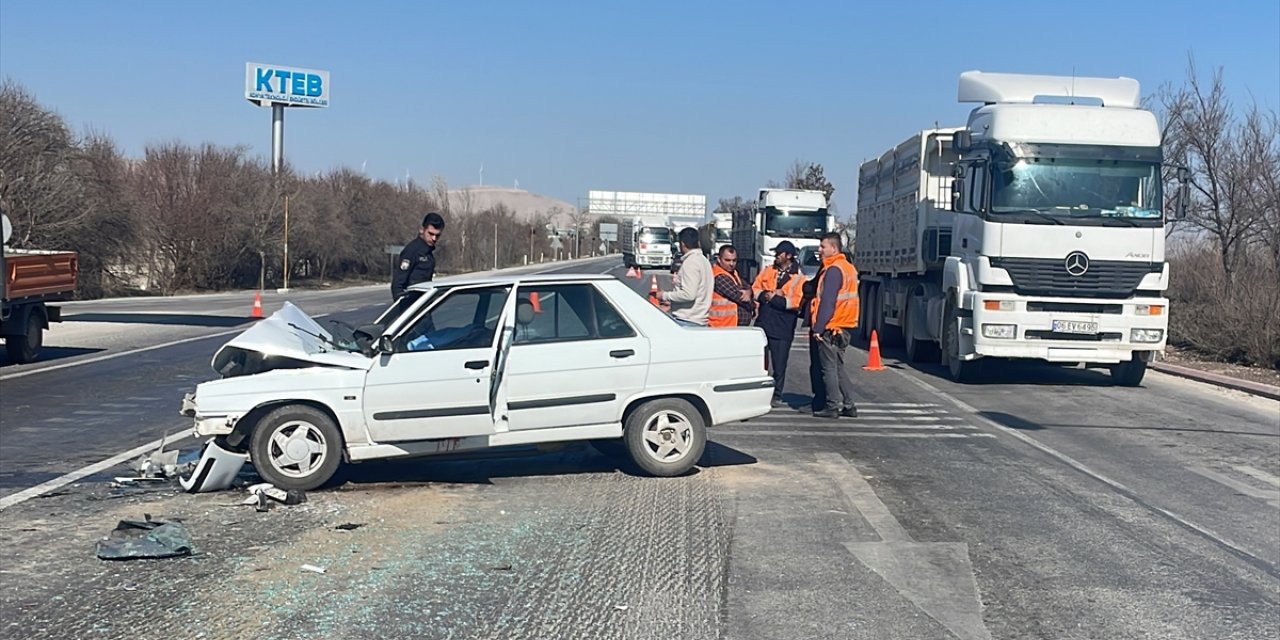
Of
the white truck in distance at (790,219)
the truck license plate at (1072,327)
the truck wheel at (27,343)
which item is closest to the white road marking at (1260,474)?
the truck license plate at (1072,327)

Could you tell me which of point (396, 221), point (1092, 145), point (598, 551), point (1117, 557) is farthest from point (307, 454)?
point (396, 221)

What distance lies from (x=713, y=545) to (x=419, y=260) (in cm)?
551

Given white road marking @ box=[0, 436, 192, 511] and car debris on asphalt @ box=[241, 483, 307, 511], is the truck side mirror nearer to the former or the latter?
car debris on asphalt @ box=[241, 483, 307, 511]

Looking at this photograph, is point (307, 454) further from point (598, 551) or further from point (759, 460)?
point (759, 460)

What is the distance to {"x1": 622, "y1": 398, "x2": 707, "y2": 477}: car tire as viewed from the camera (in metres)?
8.14

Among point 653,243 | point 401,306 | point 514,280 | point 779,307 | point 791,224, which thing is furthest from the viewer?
point 653,243

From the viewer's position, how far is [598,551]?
6.27 meters

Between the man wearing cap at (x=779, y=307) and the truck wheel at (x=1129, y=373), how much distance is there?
5.65m

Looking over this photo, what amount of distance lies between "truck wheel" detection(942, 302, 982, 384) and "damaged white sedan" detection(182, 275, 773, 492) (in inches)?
296

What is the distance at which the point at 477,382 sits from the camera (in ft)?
25.3

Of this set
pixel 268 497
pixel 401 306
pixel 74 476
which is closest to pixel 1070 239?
pixel 401 306

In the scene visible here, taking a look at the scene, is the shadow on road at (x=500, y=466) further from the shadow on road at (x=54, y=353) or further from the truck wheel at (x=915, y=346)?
the shadow on road at (x=54, y=353)

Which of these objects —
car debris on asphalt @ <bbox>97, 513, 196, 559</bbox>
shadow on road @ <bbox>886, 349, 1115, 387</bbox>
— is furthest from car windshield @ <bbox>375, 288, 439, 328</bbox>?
shadow on road @ <bbox>886, 349, 1115, 387</bbox>

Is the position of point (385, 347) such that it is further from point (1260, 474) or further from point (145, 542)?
point (1260, 474)
